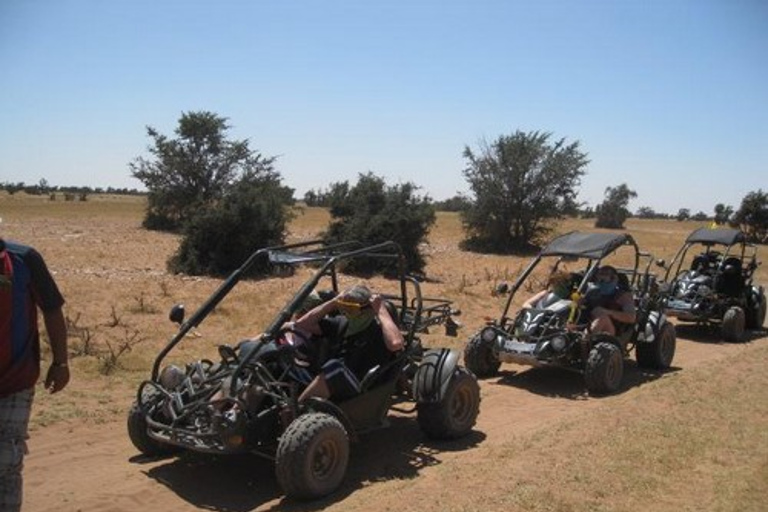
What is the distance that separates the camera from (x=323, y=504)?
19.2 feet

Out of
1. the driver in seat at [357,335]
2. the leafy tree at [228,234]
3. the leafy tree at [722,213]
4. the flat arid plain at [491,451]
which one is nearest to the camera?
the flat arid plain at [491,451]

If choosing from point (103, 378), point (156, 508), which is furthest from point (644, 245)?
point (156, 508)

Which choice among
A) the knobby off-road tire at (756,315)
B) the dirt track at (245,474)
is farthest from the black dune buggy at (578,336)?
the knobby off-road tire at (756,315)

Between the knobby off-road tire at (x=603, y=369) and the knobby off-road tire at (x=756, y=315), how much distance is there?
7.11 m

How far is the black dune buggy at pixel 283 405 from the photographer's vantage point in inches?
231

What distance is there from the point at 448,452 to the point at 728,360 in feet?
21.1

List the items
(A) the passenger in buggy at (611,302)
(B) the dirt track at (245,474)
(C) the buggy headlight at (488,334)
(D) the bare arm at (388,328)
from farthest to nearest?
(A) the passenger in buggy at (611,302) → (C) the buggy headlight at (488,334) → (D) the bare arm at (388,328) → (B) the dirt track at (245,474)

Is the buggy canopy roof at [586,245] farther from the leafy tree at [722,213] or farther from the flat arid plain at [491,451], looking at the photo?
the leafy tree at [722,213]

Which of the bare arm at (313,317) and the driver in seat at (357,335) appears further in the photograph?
the bare arm at (313,317)

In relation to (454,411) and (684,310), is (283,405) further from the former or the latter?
(684,310)

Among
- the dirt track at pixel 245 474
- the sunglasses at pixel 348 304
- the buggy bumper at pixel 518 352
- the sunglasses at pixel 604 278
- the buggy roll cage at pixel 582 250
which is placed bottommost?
the dirt track at pixel 245 474

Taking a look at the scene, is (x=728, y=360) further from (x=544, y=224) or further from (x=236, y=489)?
(x=544, y=224)

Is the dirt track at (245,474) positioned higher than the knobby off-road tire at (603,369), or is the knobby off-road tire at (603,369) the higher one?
the knobby off-road tire at (603,369)

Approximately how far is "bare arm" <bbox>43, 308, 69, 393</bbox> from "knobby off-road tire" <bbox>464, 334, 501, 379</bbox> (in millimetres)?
6671
